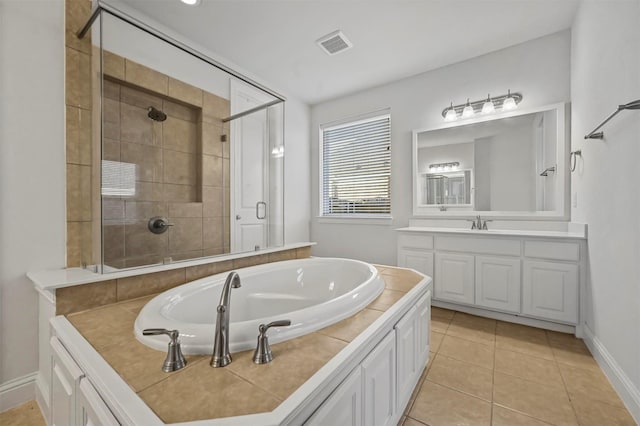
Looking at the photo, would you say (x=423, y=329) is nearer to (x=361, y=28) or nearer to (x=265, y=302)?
(x=265, y=302)

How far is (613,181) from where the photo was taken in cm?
154

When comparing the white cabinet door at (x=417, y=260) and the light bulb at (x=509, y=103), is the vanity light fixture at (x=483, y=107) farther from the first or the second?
the white cabinet door at (x=417, y=260)

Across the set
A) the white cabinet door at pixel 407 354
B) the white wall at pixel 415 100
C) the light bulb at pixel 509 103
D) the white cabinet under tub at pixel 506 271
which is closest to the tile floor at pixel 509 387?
the white cabinet door at pixel 407 354

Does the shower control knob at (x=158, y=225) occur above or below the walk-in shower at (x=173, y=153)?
below

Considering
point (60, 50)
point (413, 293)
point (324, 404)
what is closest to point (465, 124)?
point (413, 293)

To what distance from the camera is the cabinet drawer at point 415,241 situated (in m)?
2.73

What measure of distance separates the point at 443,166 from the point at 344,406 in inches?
111

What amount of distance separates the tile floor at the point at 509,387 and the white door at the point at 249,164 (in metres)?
1.58

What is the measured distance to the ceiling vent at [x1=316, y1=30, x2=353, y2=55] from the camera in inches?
98.0

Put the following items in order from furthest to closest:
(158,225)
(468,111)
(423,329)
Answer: (468,111) → (158,225) → (423,329)

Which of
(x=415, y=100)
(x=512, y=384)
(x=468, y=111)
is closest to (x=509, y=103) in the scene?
(x=468, y=111)

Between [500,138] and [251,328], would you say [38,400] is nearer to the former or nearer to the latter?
[251,328]

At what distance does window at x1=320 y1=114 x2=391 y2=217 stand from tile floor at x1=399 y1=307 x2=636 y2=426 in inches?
71.4

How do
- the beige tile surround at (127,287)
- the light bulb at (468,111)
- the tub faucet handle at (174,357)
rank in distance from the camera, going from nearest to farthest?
the tub faucet handle at (174,357), the beige tile surround at (127,287), the light bulb at (468,111)
